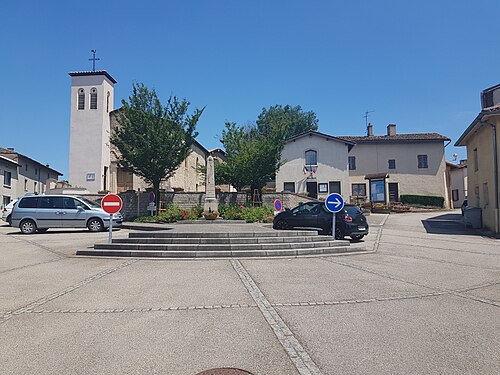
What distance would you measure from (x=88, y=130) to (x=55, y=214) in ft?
56.4

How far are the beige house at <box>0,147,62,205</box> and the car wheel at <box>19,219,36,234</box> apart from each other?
57.7ft

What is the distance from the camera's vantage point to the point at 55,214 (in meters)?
18.0

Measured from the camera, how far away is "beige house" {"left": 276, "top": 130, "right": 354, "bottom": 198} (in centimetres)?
3659

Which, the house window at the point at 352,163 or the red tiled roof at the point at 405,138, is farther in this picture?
the house window at the point at 352,163

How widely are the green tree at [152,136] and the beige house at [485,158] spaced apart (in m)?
17.2

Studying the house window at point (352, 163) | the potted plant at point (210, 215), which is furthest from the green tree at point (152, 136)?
the house window at point (352, 163)

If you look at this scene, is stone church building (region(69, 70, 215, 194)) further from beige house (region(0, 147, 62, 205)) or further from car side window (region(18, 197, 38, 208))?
car side window (region(18, 197, 38, 208))

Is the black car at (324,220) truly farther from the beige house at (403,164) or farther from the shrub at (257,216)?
the beige house at (403,164)

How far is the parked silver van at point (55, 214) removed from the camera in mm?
17953

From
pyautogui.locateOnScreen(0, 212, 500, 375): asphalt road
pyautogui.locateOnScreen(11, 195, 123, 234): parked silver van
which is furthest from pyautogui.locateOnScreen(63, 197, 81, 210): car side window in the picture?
pyautogui.locateOnScreen(0, 212, 500, 375): asphalt road

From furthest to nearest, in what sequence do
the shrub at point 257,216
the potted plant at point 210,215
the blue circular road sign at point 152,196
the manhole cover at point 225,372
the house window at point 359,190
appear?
→ the house window at point 359,190 < the blue circular road sign at point 152,196 < the shrub at point 257,216 < the potted plant at point 210,215 < the manhole cover at point 225,372

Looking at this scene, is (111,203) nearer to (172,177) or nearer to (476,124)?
(476,124)

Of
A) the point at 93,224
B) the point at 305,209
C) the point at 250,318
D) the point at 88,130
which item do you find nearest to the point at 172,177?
the point at 88,130

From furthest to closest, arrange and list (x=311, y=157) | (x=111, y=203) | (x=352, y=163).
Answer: (x=352, y=163) < (x=311, y=157) < (x=111, y=203)
